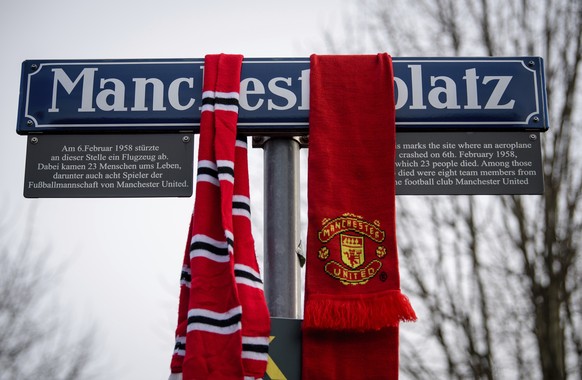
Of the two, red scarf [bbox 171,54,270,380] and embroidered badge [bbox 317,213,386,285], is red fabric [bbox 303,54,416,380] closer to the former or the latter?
embroidered badge [bbox 317,213,386,285]

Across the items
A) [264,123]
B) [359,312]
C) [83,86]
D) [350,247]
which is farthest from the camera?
[83,86]

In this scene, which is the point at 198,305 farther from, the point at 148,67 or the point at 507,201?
the point at 507,201

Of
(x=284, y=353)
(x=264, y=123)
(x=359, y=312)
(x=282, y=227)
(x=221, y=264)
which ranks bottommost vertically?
(x=284, y=353)

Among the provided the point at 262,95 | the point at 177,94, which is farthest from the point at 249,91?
the point at 177,94

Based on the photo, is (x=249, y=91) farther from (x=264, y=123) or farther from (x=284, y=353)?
(x=284, y=353)

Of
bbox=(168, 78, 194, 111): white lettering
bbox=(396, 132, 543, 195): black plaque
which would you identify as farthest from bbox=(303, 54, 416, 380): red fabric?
bbox=(168, 78, 194, 111): white lettering

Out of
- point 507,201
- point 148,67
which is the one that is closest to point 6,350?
point 507,201

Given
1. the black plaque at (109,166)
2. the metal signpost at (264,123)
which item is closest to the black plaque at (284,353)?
the metal signpost at (264,123)

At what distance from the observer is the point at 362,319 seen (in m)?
2.44

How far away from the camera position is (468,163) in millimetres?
2830

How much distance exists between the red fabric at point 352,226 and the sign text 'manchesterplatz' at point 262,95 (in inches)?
3.5

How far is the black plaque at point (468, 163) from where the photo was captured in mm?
2807

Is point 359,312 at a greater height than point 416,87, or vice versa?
point 416,87

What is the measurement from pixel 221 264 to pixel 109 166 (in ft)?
2.00
